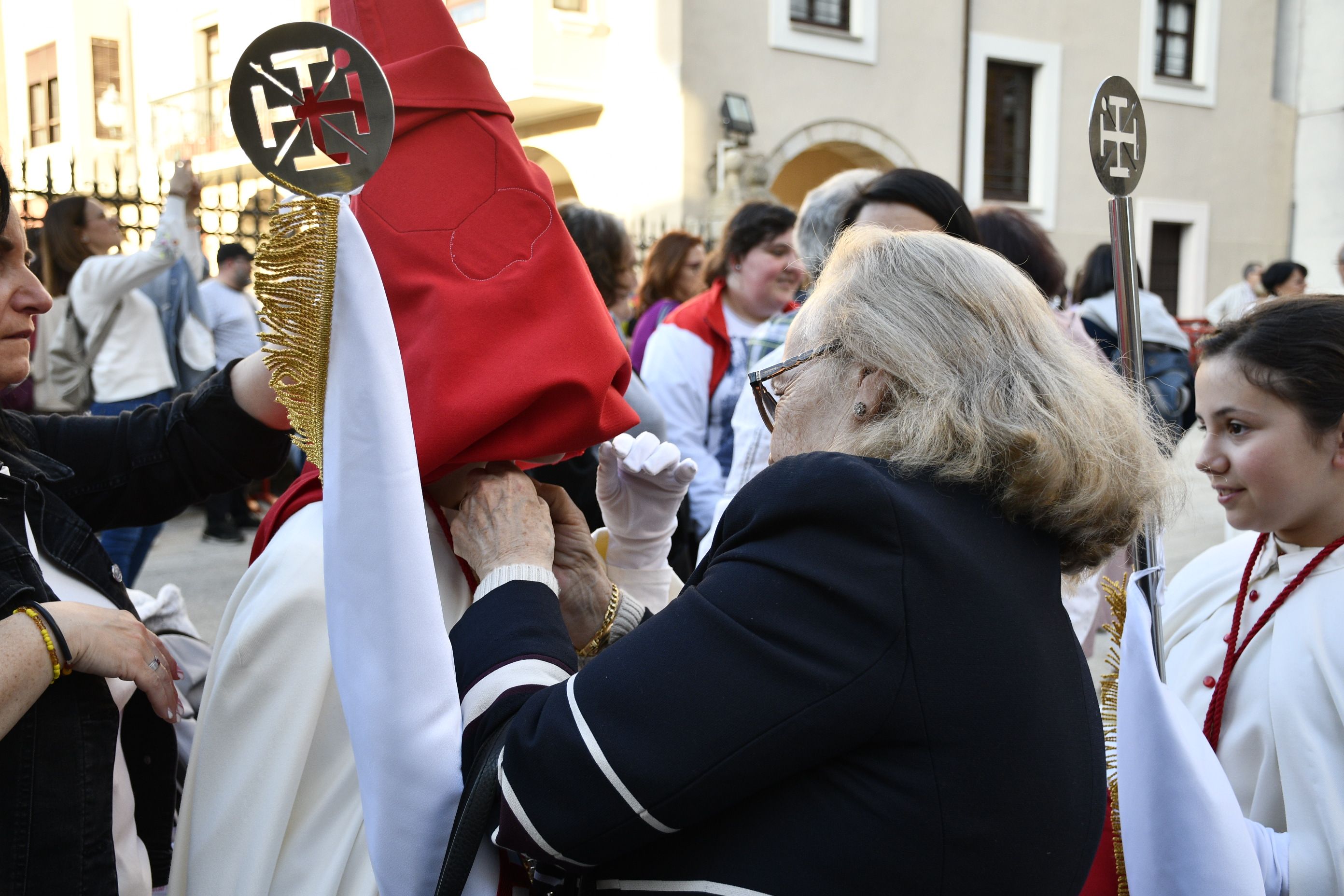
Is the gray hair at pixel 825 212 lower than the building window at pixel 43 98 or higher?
lower

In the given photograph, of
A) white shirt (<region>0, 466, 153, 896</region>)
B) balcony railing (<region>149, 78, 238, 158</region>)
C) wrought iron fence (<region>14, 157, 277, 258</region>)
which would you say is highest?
balcony railing (<region>149, 78, 238, 158</region>)

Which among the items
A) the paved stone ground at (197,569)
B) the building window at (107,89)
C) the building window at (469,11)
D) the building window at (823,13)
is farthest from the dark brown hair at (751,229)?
the building window at (107,89)

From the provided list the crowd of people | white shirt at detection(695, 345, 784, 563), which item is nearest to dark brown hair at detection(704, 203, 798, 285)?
white shirt at detection(695, 345, 784, 563)

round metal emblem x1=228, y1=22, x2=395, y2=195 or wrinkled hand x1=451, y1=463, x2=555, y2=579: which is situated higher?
round metal emblem x1=228, y1=22, x2=395, y2=195

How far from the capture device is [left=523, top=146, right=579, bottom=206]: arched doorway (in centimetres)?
1444

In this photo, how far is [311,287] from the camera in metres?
1.25

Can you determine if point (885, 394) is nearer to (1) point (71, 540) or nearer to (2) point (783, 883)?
(2) point (783, 883)

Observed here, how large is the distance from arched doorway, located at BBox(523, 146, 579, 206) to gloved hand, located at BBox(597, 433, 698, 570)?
41.3ft

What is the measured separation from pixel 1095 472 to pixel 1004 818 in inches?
15.5

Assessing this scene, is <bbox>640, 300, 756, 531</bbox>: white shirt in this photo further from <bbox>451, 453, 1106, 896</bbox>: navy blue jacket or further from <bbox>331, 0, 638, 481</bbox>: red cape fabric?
<bbox>451, 453, 1106, 896</bbox>: navy blue jacket

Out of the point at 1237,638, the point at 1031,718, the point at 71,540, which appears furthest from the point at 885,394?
the point at 71,540

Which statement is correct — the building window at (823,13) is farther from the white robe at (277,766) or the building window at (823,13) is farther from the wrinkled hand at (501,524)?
the white robe at (277,766)

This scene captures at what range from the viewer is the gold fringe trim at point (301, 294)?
4.01 feet

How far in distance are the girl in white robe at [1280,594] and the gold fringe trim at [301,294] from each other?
1.50m
